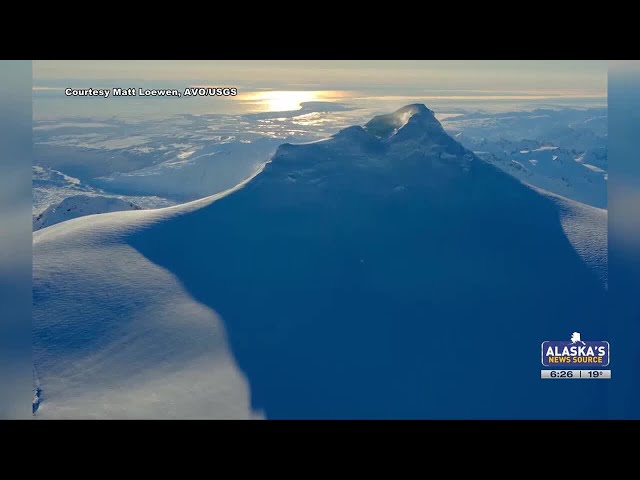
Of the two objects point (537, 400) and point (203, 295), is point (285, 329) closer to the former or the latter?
point (203, 295)

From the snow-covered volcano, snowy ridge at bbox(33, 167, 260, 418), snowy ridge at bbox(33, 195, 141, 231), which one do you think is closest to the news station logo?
the snow-covered volcano

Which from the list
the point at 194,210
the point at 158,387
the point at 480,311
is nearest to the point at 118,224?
the point at 194,210

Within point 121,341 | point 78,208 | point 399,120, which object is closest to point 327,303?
point 121,341

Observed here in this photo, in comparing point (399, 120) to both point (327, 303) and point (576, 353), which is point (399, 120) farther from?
point (576, 353)

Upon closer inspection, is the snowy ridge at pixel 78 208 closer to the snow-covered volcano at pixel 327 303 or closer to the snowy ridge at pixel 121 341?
the snow-covered volcano at pixel 327 303

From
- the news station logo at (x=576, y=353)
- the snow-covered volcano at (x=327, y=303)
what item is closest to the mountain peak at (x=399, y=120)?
the snow-covered volcano at (x=327, y=303)

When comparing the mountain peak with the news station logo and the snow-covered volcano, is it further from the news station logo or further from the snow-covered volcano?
the news station logo
